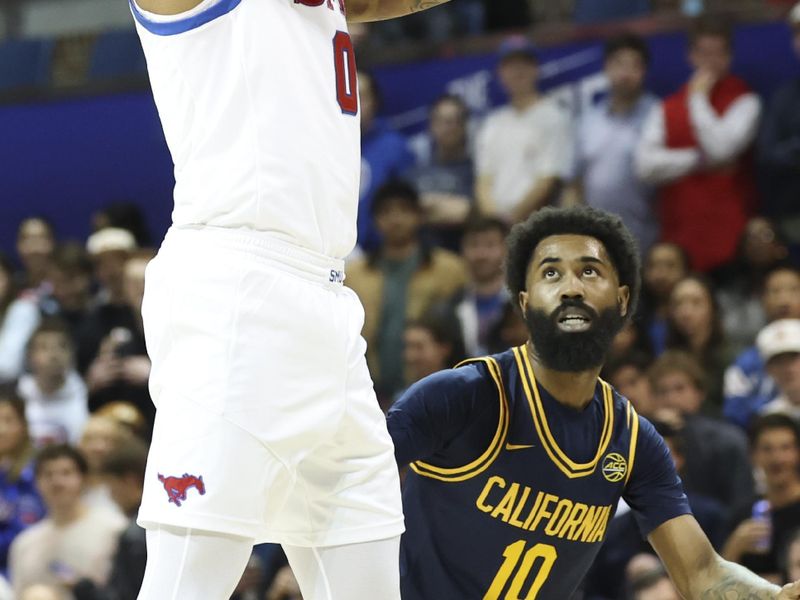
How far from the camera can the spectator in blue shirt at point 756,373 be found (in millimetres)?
7207

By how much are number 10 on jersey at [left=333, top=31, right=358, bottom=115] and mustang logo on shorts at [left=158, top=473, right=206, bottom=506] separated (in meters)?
0.90

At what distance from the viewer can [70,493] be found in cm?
730

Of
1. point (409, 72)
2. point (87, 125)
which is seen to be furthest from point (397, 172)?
point (87, 125)

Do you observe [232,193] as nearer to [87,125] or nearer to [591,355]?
[591,355]

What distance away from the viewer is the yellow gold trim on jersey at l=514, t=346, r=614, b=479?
409cm

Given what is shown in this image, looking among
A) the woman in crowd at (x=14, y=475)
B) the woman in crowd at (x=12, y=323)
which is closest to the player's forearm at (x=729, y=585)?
the woman in crowd at (x=14, y=475)

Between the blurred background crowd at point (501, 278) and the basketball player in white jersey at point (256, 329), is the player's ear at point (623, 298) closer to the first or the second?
the basketball player in white jersey at point (256, 329)

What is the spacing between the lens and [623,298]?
4102mm

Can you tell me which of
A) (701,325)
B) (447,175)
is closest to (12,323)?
(447,175)

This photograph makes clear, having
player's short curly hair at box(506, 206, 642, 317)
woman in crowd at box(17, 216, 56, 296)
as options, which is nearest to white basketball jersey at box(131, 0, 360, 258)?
player's short curly hair at box(506, 206, 642, 317)

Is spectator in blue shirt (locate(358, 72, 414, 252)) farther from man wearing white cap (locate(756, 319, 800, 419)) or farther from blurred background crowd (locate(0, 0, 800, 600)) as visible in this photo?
man wearing white cap (locate(756, 319, 800, 419))

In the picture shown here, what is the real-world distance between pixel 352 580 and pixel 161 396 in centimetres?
58

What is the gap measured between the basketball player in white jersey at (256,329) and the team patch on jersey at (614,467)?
109 cm

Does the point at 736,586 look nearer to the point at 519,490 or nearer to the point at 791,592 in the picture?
the point at 791,592
